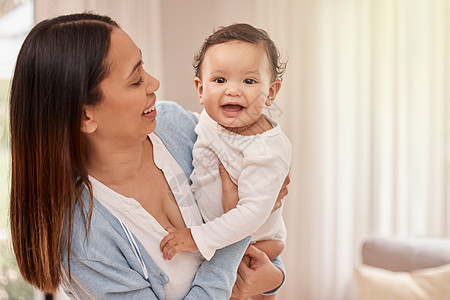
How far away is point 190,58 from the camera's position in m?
3.22

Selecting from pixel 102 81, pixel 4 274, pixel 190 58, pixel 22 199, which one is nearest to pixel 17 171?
pixel 22 199

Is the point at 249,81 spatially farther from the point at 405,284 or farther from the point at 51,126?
the point at 405,284

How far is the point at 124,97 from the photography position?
124 centimetres

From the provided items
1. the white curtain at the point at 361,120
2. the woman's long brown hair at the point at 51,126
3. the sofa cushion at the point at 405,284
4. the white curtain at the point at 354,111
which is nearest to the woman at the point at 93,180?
the woman's long brown hair at the point at 51,126

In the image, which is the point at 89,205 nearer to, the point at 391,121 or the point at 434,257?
the point at 434,257

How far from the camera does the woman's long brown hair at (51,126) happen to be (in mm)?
1210

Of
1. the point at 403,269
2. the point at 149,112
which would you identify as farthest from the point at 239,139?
the point at 403,269

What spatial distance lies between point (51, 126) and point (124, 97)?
18 centimetres

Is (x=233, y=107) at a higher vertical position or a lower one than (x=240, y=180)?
higher

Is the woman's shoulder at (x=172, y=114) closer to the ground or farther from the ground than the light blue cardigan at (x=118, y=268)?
farther from the ground

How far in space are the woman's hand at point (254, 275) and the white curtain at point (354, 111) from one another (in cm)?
177

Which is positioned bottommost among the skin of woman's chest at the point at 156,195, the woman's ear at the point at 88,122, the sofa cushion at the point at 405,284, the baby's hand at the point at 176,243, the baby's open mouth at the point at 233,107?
the sofa cushion at the point at 405,284

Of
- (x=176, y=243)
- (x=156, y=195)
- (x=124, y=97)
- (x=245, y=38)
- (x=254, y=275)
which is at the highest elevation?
(x=245, y=38)

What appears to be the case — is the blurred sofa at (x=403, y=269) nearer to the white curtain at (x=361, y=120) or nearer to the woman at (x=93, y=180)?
the white curtain at (x=361, y=120)
